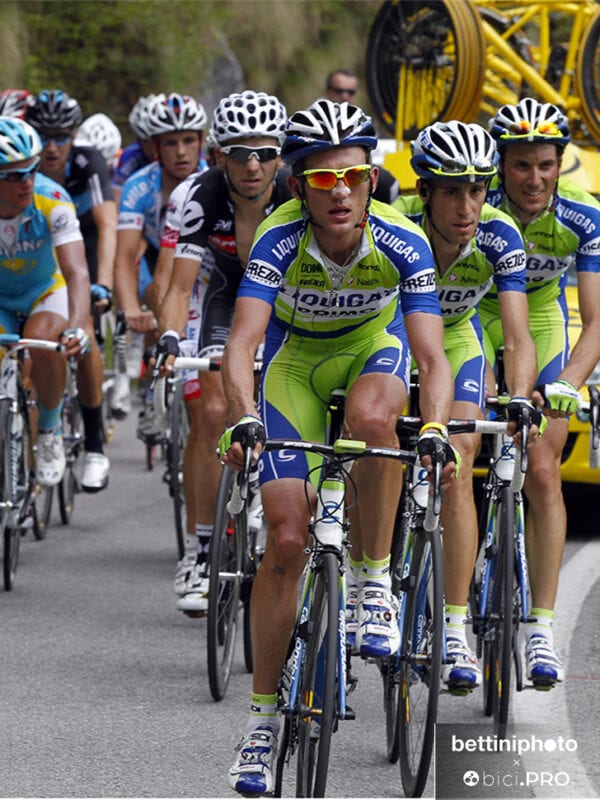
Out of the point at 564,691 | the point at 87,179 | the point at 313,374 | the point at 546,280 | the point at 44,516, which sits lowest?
the point at 44,516

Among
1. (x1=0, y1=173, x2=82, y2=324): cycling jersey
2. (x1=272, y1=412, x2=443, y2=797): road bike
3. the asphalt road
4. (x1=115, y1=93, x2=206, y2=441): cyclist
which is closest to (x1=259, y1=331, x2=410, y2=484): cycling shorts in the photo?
(x1=272, y1=412, x2=443, y2=797): road bike

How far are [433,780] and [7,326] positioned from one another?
441cm

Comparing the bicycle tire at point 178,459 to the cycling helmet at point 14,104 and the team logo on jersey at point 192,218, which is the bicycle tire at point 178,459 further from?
the cycling helmet at point 14,104

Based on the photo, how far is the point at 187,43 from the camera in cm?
2242

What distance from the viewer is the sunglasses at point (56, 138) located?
1086cm

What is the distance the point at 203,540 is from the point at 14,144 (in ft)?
7.18

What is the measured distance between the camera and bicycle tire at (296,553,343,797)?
482 centimetres

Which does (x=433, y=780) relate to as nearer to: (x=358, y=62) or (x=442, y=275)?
(x=442, y=275)

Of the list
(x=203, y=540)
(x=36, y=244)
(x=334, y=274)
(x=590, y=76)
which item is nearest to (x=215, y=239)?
(x=203, y=540)

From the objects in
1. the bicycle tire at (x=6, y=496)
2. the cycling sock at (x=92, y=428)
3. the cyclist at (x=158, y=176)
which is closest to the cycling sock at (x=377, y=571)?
the bicycle tire at (x=6, y=496)

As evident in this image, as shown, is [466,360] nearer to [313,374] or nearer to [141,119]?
[313,374]

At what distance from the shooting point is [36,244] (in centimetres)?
914

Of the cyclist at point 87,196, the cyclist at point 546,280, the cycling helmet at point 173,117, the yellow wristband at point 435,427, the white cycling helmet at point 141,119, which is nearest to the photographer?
the yellow wristband at point 435,427

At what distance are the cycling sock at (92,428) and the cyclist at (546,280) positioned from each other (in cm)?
394
